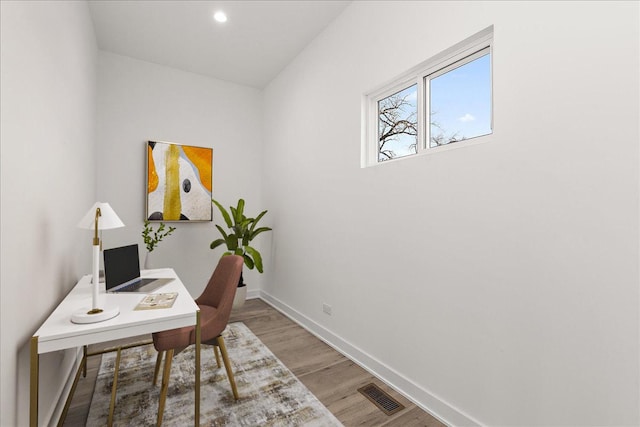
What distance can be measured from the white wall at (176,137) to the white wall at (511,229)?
2.08 m

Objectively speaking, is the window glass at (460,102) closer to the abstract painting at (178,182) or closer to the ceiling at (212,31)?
the ceiling at (212,31)

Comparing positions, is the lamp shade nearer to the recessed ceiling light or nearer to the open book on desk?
the open book on desk

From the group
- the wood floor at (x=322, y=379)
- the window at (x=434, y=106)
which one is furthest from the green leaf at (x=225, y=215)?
the window at (x=434, y=106)

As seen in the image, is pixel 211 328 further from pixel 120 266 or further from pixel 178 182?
pixel 178 182

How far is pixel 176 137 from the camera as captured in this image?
384 cm

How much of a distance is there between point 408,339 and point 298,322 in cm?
160

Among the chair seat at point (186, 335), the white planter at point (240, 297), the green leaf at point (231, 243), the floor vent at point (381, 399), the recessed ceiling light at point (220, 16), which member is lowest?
the floor vent at point (381, 399)

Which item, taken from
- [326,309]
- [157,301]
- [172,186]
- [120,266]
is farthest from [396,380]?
[172,186]

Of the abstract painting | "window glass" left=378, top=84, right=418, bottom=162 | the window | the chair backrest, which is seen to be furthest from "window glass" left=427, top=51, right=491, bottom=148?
the abstract painting

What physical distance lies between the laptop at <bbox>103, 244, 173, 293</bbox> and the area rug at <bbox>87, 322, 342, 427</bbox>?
2.31 feet

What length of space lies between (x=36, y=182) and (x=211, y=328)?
1.17 meters

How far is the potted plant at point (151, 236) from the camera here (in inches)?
134

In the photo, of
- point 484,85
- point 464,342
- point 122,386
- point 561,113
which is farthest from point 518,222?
point 122,386

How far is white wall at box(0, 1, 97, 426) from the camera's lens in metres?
1.12
